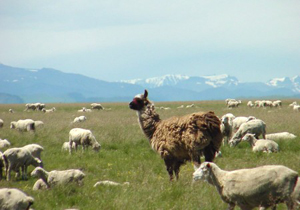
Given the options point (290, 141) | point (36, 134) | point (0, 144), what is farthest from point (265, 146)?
point (36, 134)

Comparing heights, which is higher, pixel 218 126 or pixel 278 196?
pixel 218 126

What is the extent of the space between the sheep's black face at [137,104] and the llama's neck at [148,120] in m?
0.14

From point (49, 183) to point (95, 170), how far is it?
2453 mm

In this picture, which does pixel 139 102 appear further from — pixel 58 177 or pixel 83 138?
pixel 83 138

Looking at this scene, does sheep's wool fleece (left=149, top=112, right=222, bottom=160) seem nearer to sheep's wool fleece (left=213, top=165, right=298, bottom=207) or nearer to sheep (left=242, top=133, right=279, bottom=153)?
sheep's wool fleece (left=213, top=165, right=298, bottom=207)

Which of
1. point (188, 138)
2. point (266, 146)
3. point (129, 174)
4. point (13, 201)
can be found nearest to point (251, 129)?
point (266, 146)

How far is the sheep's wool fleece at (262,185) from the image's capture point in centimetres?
638

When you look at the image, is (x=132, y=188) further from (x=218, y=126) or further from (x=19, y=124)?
(x=19, y=124)

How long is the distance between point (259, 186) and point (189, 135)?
3015mm

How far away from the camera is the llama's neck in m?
10.6

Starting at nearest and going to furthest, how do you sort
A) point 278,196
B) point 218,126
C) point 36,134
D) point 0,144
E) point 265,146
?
1. point 278,196
2. point 218,126
3. point 265,146
4. point 0,144
5. point 36,134

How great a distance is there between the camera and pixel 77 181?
9812 mm

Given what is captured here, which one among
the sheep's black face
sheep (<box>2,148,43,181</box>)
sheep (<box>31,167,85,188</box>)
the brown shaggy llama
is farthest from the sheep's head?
sheep (<box>2,148,43,181</box>)

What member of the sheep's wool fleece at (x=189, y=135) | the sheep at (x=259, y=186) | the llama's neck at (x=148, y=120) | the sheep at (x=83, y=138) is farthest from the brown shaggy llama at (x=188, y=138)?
the sheep at (x=83, y=138)
